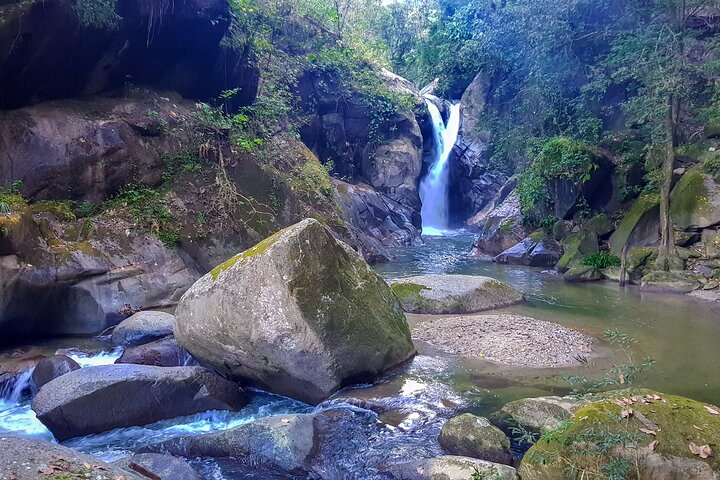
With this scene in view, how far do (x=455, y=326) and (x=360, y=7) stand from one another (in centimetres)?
2842

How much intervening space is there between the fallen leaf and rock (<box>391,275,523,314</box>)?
6659mm

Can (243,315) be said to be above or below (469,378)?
above

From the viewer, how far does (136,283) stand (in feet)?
34.4

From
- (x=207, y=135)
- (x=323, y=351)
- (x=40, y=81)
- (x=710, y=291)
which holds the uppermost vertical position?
(x=40, y=81)

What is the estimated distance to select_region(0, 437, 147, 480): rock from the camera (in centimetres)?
361

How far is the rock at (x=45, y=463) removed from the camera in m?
3.61

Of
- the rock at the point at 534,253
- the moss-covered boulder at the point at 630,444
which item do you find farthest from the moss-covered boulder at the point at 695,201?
the moss-covered boulder at the point at 630,444

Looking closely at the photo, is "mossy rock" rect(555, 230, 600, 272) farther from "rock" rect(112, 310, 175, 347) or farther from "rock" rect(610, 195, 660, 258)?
"rock" rect(112, 310, 175, 347)

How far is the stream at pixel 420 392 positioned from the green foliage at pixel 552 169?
25.8 feet

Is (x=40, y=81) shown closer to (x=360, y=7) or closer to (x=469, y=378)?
(x=469, y=378)

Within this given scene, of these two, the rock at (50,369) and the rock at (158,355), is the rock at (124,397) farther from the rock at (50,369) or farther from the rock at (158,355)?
the rock at (158,355)

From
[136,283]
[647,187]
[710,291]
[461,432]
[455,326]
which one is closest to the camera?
[461,432]

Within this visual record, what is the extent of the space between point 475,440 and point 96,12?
1065 cm

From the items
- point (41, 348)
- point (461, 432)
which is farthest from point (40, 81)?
point (461, 432)
